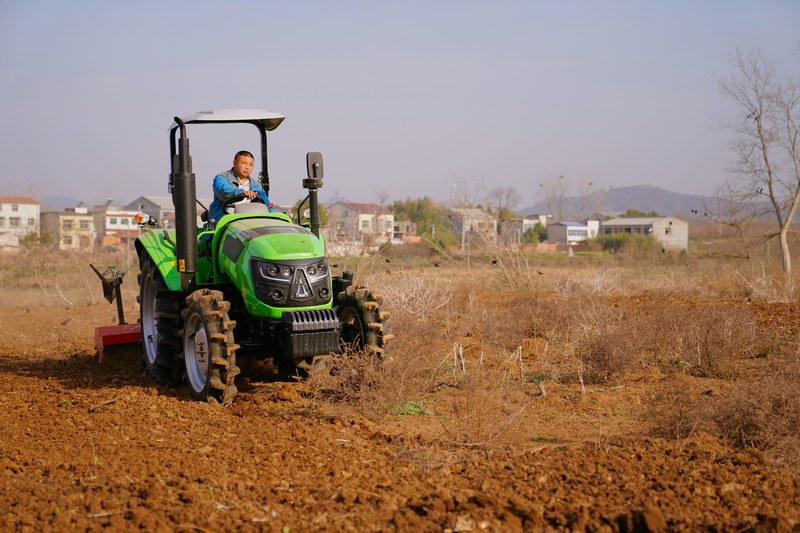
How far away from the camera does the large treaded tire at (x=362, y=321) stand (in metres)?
7.72

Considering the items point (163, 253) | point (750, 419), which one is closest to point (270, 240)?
point (163, 253)

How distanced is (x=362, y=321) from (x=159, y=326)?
226 centimetres

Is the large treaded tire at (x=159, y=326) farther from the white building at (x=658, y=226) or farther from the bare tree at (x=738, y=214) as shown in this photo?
the white building at (x=658, y=226)

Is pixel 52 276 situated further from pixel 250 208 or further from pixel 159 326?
pixel 250 208

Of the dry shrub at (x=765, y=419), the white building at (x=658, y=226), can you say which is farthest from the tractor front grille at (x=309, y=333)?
the white building at (x=658, y=226)

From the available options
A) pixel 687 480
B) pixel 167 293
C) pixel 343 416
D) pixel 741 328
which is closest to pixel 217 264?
pixel 167 293

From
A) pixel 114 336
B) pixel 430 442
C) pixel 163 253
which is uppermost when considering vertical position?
pixel 163 253

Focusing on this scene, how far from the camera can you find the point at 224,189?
8.43 m

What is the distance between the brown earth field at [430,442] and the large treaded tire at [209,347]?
244 millimetres

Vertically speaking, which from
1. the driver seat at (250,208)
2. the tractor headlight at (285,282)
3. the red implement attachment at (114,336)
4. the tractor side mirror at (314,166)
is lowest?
the red implement attachment at (114,336)

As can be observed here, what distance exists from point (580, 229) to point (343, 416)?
87.9 meters

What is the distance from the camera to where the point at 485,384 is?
707 centimetres

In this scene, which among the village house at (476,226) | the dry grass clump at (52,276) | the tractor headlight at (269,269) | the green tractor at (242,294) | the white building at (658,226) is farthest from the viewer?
the white building at (658,226)

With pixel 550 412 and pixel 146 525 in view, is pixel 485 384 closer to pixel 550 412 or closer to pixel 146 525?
pixel 550 412
